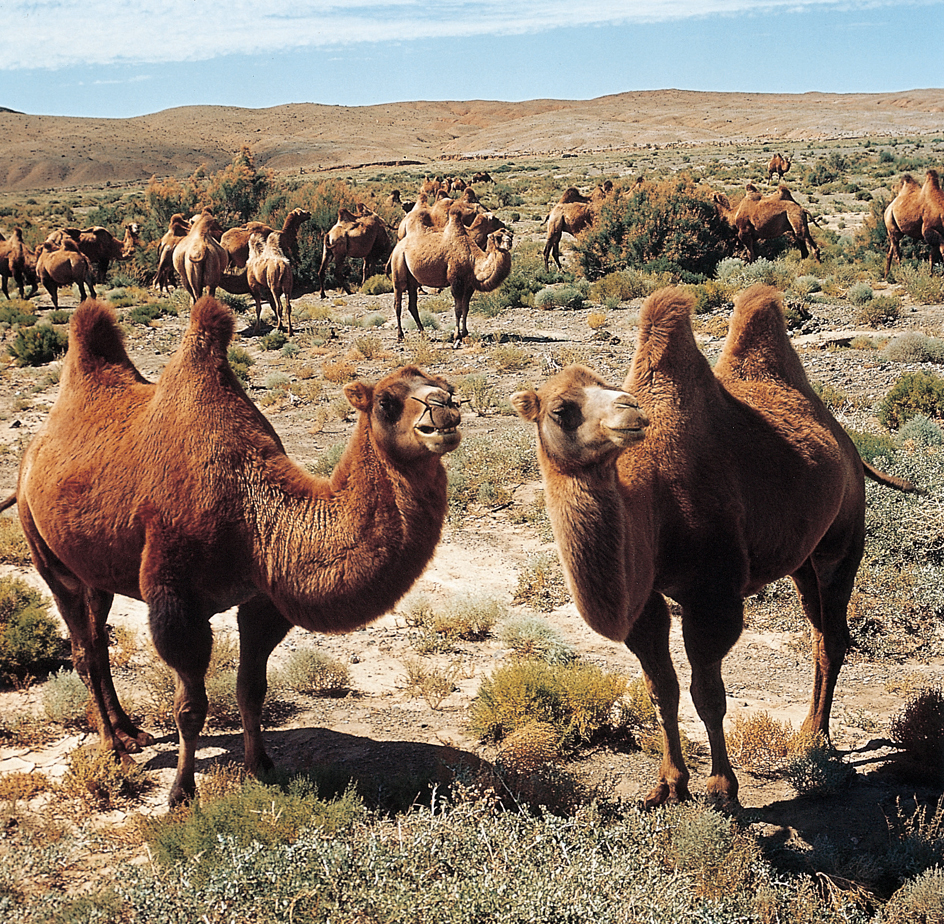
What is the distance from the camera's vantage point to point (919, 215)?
19656 millimetres

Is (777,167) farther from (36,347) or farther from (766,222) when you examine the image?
(36,347)

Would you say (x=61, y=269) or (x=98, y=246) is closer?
(x=61, y=269)

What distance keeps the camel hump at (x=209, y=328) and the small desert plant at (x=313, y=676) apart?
2.77m

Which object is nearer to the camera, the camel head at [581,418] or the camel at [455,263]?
the camel head at [581,418]

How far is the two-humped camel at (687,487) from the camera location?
3.55 metres

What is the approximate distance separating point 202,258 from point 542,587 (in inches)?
606

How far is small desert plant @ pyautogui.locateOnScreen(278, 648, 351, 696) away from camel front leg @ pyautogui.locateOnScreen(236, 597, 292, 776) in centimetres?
136

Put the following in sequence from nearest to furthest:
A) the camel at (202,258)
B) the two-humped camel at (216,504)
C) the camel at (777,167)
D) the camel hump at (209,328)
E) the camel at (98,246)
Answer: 1. the two-humped camel at (216,504)
2. the camel hump at (209,328)
3. the camel at (202,258)
4. the camel at (98,246)
5. the camel at (777,167)

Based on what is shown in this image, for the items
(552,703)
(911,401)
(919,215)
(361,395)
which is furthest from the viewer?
(919,215)

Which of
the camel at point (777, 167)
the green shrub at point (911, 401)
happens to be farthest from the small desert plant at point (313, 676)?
the camel at point (777, 167)

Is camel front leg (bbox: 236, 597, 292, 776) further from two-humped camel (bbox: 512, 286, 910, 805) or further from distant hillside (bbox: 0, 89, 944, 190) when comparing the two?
distant hillside (bbox: 0, 89, 944, 190)

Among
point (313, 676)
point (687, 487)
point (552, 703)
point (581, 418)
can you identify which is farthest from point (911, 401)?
point (581, 418)

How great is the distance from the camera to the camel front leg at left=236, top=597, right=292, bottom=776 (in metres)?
4.67

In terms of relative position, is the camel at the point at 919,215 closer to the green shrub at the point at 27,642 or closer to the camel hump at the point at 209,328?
the camel hump at the point at 209,328
